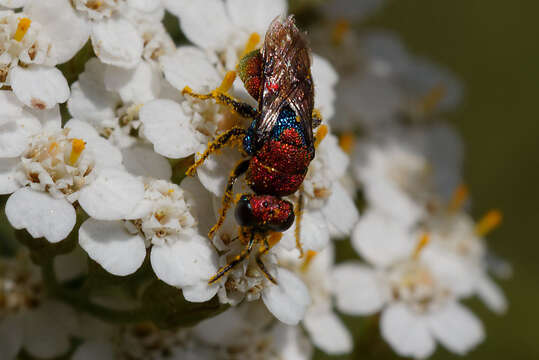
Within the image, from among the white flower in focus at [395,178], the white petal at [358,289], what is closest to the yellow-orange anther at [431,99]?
the white flower in focus at [395,178]

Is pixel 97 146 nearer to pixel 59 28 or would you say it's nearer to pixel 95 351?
pixel 59 28

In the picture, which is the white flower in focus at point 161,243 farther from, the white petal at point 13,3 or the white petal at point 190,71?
the white petal at point 13,3

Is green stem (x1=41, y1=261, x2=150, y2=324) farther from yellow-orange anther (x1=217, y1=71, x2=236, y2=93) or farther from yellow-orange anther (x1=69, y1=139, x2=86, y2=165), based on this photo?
yellow-orange anther (x1=217, y1=71, x2=236, y2=93)

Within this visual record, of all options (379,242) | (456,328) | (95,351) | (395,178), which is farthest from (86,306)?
(395,178)

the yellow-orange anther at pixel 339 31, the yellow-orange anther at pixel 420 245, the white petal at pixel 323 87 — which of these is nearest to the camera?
the white petal at pixel 323 87

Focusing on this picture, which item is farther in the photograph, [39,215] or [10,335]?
[10,335]

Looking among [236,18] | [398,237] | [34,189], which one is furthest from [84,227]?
[398,237]

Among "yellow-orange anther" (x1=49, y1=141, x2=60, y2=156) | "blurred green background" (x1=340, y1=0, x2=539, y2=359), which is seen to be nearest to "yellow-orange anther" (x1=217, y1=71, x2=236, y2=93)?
"yellow-orange anther" (x1=49, y1=141, x2=60, y2=156)
